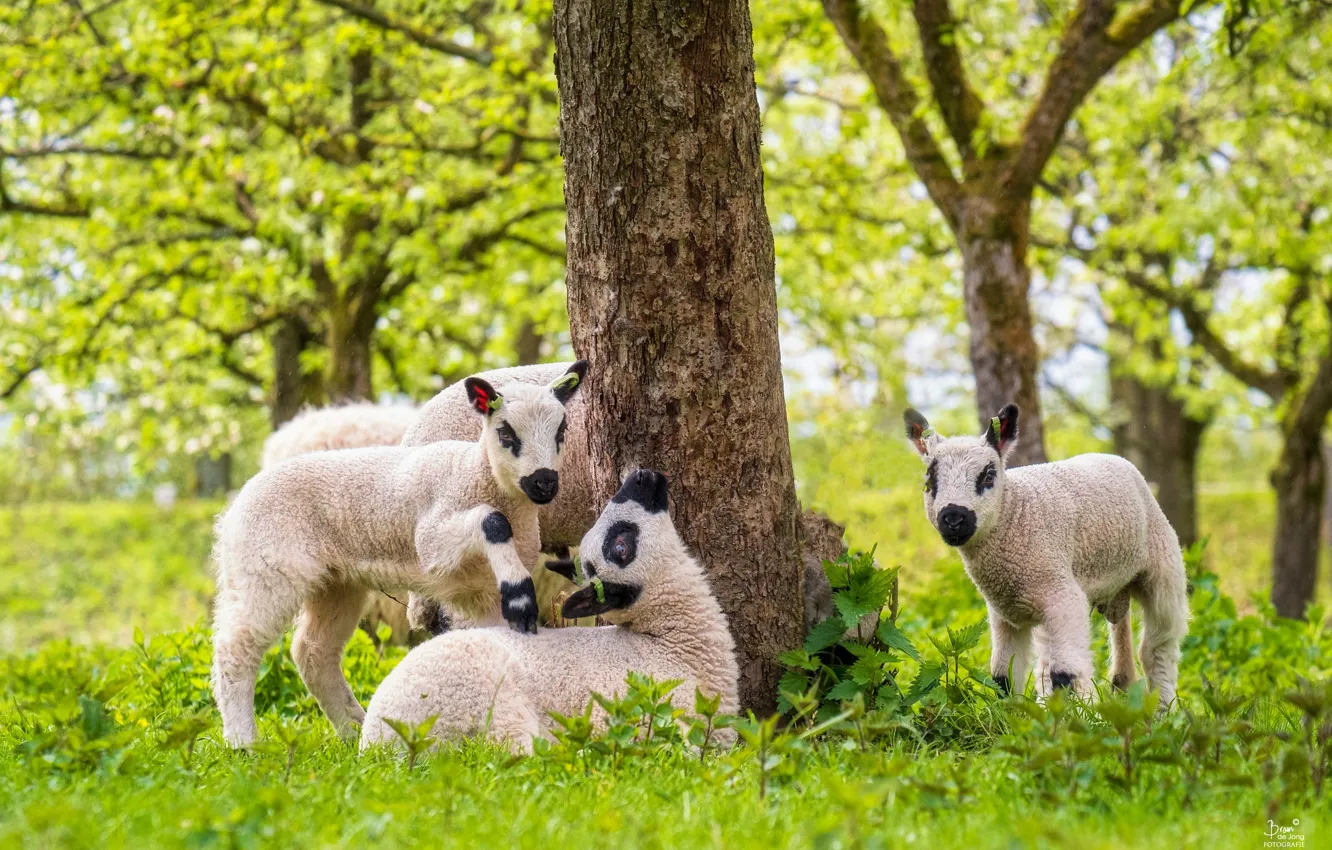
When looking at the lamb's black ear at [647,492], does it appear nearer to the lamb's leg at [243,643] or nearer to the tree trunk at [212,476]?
the lamb's leg at [243,643]

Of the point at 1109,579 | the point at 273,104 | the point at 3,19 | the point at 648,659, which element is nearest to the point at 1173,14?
the point at 1109,579

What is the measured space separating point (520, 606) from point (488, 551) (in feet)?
0.96

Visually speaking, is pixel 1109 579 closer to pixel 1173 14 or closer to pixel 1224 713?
pixel 1224 713

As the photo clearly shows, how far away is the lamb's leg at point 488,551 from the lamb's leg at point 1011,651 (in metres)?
2.39

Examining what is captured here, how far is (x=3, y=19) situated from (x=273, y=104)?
8.65 feet

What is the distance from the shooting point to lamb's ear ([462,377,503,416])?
195 inches

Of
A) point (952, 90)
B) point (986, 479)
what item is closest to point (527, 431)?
point (986, 479)

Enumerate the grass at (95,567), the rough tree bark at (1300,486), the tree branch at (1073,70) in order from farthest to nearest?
the grass at (95,567), the rough tree bark at (1300,486), the tree branch at (1073,70)

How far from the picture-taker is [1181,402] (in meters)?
21.8

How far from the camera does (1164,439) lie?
21453 mm

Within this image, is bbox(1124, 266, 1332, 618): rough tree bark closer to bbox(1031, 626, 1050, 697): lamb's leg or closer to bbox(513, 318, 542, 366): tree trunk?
bbox(1031, 626, 1050, 697): lamb's leg

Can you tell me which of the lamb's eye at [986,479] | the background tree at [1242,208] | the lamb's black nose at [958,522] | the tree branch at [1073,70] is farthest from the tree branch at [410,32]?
the lamb's black nose at [958,522]

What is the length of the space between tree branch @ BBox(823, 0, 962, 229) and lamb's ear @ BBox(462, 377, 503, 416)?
233 inches

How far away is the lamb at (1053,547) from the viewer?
Answer: 17.3 ft
